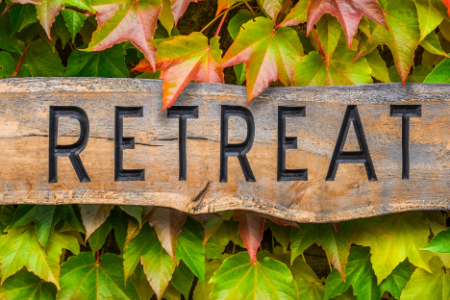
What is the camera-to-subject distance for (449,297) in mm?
678

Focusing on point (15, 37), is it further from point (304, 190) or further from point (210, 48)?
point (304, 190)

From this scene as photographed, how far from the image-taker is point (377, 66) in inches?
26.1

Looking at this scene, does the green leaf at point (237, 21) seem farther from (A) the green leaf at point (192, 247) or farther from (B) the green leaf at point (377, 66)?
(A) the green leaf at point (192, 247)

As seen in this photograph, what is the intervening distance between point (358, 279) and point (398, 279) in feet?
0.27

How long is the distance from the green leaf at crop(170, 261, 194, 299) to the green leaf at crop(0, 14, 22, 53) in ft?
1.80

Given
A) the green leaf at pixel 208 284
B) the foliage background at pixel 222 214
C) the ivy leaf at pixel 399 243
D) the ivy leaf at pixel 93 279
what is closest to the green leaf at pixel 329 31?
the foliage background at pixel 222 214

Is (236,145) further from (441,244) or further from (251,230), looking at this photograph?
(441,244)

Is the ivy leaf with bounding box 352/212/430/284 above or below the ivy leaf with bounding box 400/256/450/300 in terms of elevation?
above

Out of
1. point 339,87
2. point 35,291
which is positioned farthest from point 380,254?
point 35,291

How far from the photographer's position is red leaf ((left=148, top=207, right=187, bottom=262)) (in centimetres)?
64

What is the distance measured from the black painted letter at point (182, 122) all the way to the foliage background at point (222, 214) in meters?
0.04

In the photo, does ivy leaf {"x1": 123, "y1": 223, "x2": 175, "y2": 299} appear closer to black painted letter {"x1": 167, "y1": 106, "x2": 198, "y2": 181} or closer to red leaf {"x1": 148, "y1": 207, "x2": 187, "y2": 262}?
red leaf {"x1": 148, "y1": 207, "x2": 187, "y2": 262}

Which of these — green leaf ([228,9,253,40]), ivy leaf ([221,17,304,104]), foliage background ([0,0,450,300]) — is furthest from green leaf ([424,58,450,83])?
green leaf ([228,9,253,40])

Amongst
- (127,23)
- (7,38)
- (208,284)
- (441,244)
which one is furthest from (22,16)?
(441,244)
